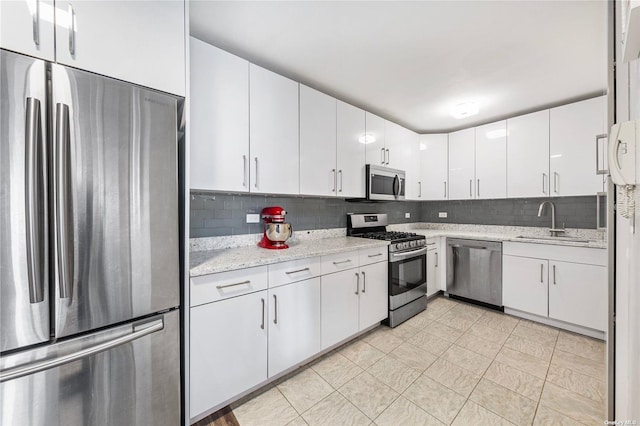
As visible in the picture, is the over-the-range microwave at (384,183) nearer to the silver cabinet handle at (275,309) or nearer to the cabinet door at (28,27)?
the silver cabinet handle at (275,309)

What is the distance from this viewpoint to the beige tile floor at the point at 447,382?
1507 mm

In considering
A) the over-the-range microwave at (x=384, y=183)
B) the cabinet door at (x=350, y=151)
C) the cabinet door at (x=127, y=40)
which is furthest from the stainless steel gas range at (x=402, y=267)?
the cabinet door at (x=127, y=40)

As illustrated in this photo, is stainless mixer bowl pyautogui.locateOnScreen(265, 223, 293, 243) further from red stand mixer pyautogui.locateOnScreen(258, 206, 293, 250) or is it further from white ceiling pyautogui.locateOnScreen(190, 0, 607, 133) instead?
white ceiling pyautogui.locateOnScreen(190, 0, 607, 133)

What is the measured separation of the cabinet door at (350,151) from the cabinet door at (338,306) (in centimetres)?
89

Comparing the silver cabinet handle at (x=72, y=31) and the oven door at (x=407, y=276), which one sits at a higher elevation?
the silver cabinet handle at (x=72, y=31)

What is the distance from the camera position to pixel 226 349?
1.49 m

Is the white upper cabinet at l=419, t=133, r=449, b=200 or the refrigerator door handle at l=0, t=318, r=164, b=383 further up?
the white upper cabinet at l=419, t=133, r=449, b=200

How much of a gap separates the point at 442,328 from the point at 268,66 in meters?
3.08

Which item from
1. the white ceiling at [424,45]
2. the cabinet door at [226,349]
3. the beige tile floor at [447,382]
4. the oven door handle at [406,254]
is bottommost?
the beige tile floor at [447,382]

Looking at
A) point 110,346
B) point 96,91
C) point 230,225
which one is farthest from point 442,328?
point 96,91

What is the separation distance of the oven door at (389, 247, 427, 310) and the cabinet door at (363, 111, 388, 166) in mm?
1146

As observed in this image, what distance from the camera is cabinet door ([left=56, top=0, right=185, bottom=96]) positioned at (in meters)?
1.00

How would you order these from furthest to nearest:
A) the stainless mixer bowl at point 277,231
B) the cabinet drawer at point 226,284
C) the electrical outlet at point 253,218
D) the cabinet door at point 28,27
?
the electrical outlet at point 253,218 → the stainless mixer bowl at point 277,231 → the cabinet drawer at point 226,284 → the cabinet door at point 28,27

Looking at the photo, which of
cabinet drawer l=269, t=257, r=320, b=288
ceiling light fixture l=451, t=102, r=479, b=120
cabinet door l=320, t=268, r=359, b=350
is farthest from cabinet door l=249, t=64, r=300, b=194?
ceiling light fixture l=451, t=102, r=479, b=120
